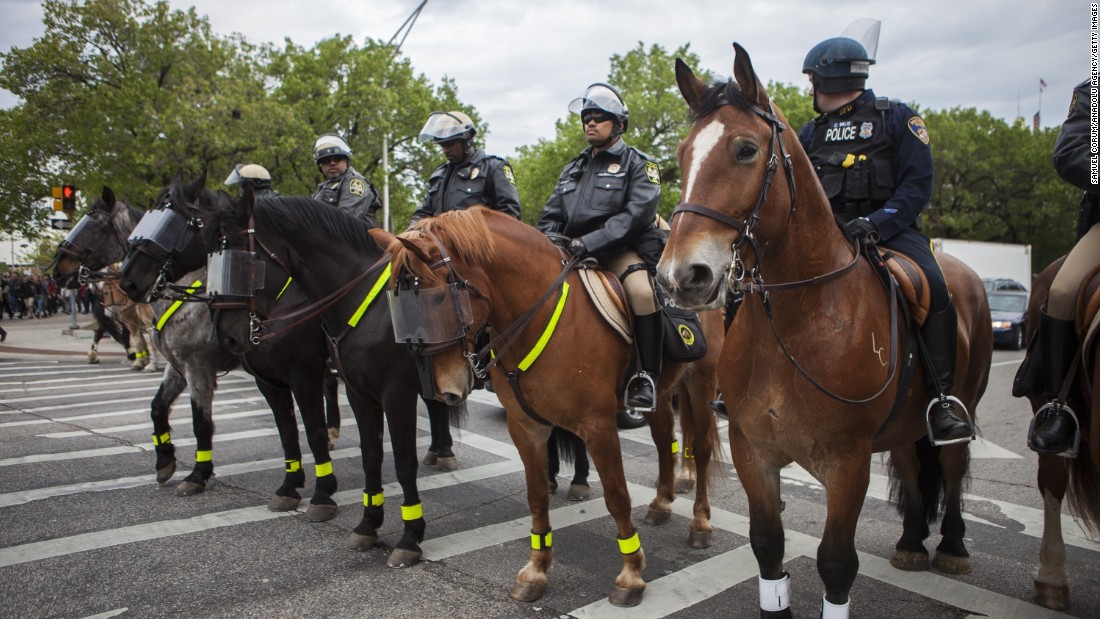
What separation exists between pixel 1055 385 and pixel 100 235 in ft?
28.2

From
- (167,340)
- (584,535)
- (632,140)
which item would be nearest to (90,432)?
(167,340)

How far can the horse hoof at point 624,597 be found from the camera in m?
4.01

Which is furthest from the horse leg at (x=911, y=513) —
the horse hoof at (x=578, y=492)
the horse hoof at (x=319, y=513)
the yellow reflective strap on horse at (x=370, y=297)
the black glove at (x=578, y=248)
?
the horse hoof at (x=319, y=513)

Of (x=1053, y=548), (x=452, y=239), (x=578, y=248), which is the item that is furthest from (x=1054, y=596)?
(x=452, y=239)

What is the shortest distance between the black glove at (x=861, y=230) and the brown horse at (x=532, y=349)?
1.54 m

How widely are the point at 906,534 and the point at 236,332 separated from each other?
5056 mm

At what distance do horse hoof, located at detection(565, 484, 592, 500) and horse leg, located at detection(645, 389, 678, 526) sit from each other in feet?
2.72

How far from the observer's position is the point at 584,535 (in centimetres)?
527

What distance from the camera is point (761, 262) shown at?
3105 millimetres

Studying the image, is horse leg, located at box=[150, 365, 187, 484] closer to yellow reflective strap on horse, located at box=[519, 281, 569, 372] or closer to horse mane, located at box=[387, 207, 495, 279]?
horse mane, located at box=[387, 207, 495, 279]

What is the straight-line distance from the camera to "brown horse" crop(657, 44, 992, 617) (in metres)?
2.76

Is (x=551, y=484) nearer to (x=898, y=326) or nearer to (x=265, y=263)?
(x=265, y=263)

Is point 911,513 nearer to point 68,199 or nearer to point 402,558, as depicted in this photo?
point 402,558

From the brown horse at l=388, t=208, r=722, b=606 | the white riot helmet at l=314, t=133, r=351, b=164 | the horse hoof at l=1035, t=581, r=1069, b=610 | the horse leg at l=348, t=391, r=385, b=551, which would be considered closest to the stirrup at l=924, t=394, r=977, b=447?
the horse hoof at l=1035, t=581, r=1069, b=610
